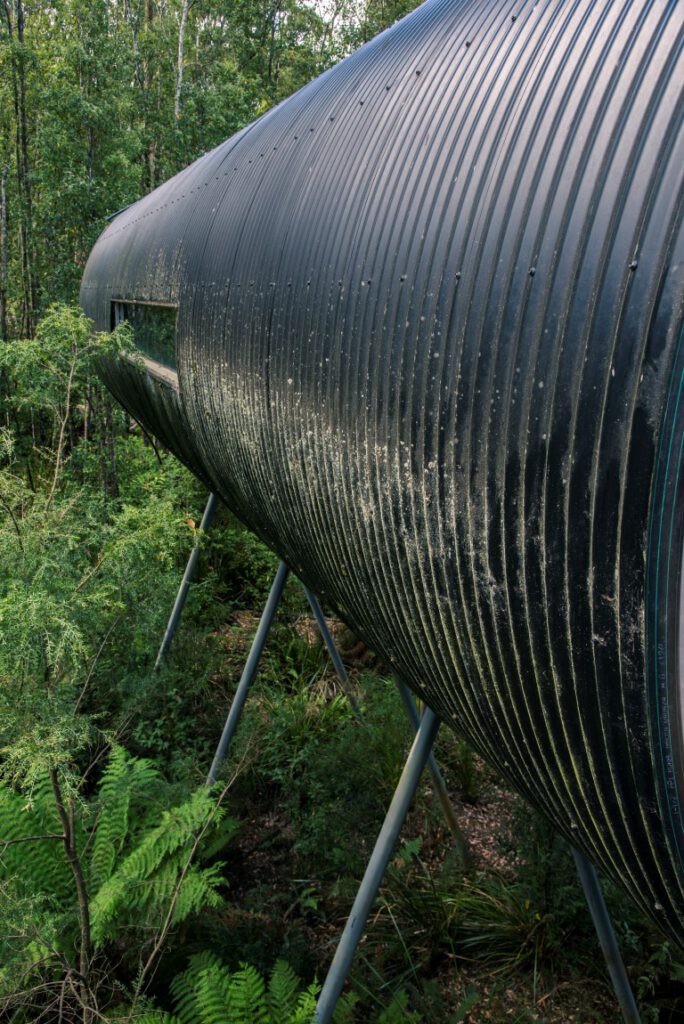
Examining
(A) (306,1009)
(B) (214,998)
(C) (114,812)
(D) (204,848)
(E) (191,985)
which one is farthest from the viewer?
(D) (204,848)

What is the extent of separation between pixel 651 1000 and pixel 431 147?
3950mm

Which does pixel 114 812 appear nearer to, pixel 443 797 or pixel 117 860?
pixel 117 860

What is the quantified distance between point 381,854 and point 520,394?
1923mm

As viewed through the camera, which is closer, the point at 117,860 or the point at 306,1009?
the point at 306,1009

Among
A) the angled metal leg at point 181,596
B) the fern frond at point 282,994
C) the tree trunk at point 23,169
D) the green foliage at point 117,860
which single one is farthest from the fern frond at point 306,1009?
the tree trunk at point 23,169

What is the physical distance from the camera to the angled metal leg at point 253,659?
4.62m

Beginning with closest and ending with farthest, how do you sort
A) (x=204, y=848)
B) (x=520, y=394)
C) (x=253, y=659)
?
(x=520, y=394) → (x=204, y=848) → (x=253, y=659)

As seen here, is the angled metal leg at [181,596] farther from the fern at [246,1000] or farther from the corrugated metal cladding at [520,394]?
the corrugated metal cladding at [520,394]

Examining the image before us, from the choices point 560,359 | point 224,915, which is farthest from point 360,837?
point 560,359

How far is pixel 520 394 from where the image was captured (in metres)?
1.22

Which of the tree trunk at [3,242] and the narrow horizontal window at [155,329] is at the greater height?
the tree trunk at [3,242]

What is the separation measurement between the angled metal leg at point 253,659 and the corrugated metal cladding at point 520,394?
2.37 meters

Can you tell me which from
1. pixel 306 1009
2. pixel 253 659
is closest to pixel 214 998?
pixel 306 1009

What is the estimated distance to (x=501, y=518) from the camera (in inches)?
50.3
